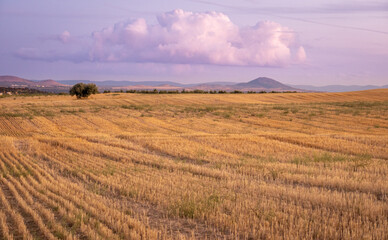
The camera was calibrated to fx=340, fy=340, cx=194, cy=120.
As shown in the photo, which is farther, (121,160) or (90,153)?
(90,153)

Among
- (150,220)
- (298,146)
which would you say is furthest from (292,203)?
(298,146)

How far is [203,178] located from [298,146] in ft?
32.6

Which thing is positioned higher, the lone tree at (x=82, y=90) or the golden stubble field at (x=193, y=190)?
the lone tree at (x=82, y=90)

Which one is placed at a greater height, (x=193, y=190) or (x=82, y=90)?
(x=82, y=90)

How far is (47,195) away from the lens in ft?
33.6

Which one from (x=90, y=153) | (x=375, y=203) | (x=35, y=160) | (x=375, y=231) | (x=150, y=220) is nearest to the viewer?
(x=375, y=231)

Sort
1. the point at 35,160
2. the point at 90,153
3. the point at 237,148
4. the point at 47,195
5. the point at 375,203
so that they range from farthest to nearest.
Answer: the point at 237,148 → the point at 90,153 → the point at 35,160 → the point at 47,195 → the point at 375,203

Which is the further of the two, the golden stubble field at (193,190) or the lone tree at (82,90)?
the lone tree at (82,90)

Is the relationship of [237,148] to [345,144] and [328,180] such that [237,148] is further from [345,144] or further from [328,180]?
[328,180]

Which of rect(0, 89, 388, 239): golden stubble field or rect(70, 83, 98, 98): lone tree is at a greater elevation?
rect(70, 83, 98, 98): lone tree

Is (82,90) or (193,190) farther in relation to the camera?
(82,90)

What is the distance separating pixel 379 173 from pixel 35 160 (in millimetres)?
14816

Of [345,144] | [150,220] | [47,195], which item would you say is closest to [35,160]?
[47,195]

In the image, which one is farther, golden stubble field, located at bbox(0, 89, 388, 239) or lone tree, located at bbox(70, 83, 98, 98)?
lone tree, located at bbox(70, 83, 98, 98)
